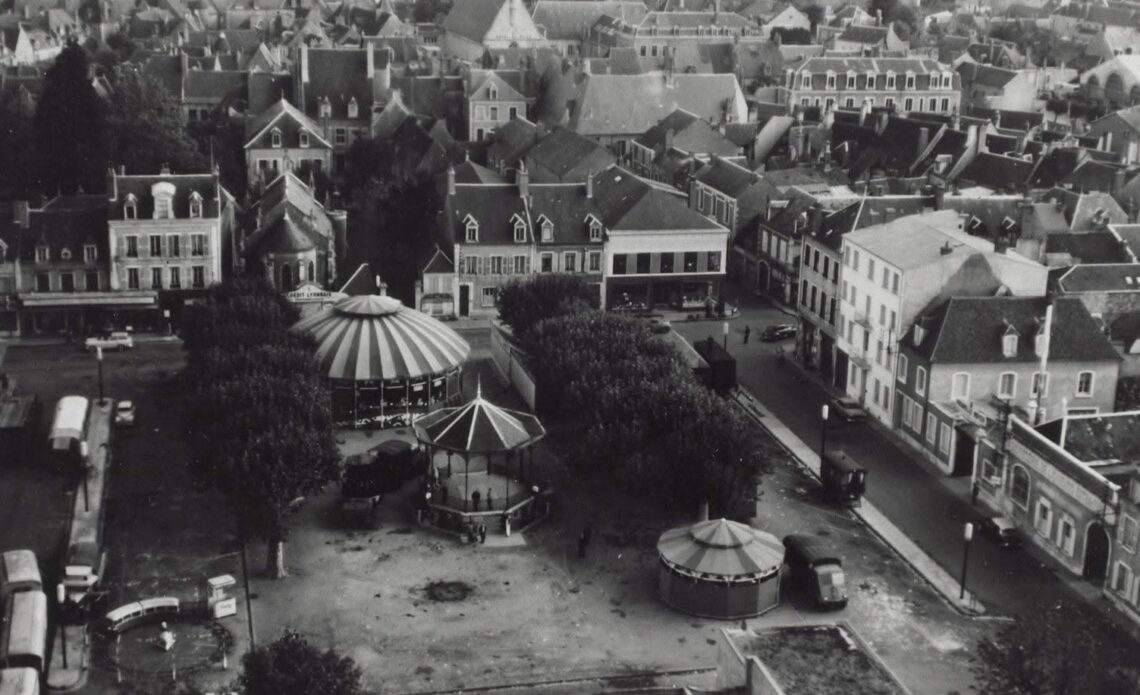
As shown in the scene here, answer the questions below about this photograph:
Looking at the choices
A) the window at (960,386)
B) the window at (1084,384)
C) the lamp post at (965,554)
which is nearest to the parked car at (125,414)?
the window at (960,386)

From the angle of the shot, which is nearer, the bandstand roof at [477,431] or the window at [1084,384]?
the bandstand roof at [477,431]

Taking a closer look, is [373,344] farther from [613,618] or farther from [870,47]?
[870,47]

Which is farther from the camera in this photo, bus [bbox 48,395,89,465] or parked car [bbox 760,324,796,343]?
parked car [bbox 760,324,796,343]

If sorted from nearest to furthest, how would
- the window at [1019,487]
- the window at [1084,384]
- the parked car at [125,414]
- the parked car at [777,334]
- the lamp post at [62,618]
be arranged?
1. the lamp post at [62,618]
2. the window at [1019,487]
3. the window at [1084,384]
4. the parked car at [125,414]
5. the parked car at [777,334]

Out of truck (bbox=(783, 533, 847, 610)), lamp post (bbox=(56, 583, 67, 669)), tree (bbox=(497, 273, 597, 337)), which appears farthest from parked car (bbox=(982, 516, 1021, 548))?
lamp post (bbox=(56, 583, 67, 669))

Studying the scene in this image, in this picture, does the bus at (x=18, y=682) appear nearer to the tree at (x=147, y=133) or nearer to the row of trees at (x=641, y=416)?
the row of trees at (x=641, y=416)

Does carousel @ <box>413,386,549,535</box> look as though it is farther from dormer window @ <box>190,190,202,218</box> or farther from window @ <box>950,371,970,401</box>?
dormer window @ <box>190,190,202,218</box>

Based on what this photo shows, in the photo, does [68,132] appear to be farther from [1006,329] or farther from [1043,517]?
[1043,517]
